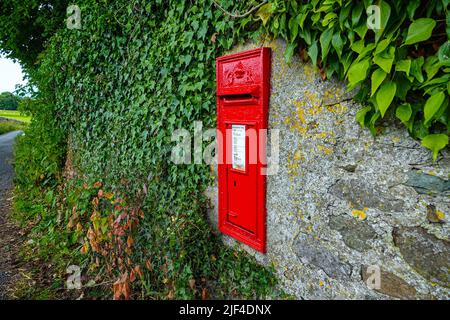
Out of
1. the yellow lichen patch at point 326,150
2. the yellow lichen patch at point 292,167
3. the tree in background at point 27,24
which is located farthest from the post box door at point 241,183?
the tree in background at point 27,24

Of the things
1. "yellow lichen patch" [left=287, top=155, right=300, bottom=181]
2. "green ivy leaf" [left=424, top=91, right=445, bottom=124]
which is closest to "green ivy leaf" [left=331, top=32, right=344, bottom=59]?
"green ivy leaf" [left=424, top=91, right=445, bottom=124]

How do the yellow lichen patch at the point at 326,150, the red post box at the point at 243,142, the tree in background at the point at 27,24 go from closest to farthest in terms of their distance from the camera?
the yellow lichen patch at the point at 326,150 < the red post box at the point at 243,142 < the tree in background at the point at 27,24

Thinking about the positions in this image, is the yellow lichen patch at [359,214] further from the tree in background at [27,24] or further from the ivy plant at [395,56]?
the tree in background at [27,24]

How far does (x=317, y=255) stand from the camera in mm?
1964

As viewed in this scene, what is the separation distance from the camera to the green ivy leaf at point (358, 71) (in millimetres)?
1460

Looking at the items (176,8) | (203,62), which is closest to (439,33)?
(203,62)

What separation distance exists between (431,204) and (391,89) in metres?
0.58

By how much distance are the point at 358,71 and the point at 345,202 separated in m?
0.75

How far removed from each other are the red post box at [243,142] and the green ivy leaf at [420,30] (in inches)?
39.3

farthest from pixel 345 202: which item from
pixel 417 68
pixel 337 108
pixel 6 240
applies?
pixel 6 240

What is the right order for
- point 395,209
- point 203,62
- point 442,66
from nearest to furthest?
point 442,66
point 395,209
point 203,62

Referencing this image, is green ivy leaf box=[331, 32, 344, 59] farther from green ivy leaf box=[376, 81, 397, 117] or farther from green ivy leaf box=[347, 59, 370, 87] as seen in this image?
green ivy leaf box=[376, 81, 397, 117]

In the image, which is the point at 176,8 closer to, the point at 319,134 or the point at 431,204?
the point at 319,134
